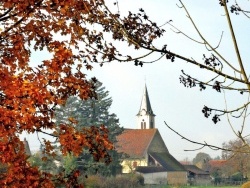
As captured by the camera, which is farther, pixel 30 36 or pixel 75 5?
pixel 30 36

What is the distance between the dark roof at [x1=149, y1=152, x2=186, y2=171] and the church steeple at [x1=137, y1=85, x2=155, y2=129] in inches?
921

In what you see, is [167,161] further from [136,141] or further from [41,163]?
[41,163]

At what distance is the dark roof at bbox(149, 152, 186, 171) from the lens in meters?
97.2

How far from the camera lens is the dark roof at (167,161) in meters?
97.2

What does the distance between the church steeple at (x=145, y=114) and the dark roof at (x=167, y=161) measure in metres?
23.4

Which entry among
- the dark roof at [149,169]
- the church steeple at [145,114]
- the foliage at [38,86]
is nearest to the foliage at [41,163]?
the dark roof at [149,169]

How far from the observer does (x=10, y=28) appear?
37.7 feet

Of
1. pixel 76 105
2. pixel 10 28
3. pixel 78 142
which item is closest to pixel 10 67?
pixel 10 28

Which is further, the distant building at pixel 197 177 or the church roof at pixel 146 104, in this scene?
the church roof at pixel 146 104

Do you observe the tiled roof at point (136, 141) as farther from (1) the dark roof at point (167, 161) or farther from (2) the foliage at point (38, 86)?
(2) the foliage at point (38, 86)

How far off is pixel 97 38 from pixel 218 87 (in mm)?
1750

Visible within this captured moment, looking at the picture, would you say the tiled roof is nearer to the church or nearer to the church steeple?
the church

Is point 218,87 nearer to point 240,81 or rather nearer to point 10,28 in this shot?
point 240,81

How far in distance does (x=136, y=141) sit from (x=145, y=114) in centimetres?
2543
